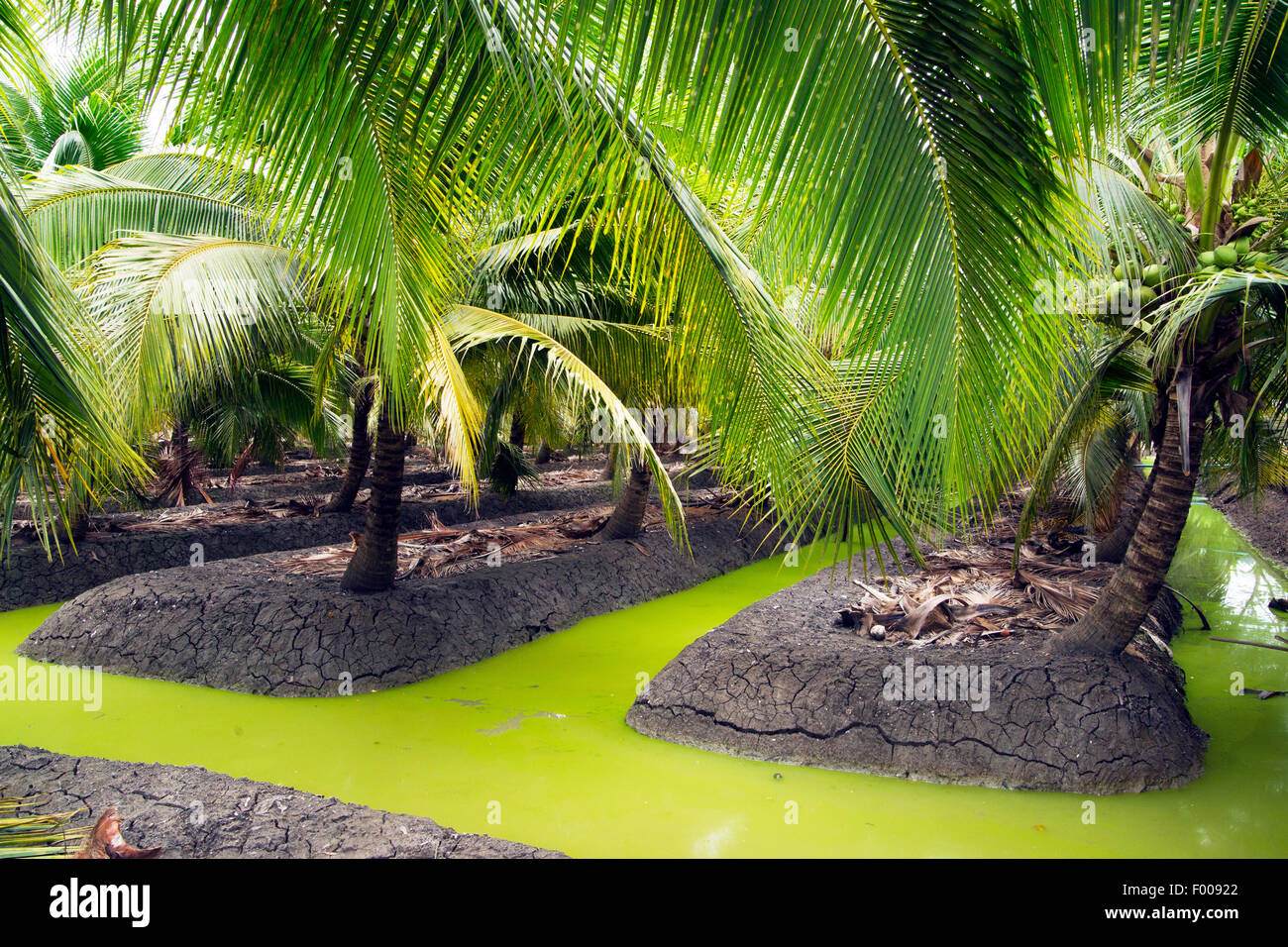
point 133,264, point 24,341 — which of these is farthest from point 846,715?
point 133,264

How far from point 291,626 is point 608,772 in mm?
3220

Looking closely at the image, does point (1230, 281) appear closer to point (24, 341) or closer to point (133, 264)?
point (24, 341)

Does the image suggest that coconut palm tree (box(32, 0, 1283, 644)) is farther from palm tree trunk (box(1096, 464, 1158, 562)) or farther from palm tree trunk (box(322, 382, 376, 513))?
palm tree trunk (box(1096, 464, 1158, 562))

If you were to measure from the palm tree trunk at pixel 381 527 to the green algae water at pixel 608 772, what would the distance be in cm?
143

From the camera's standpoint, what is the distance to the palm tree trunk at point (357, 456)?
28.6 feet

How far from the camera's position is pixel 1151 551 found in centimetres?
A: 536

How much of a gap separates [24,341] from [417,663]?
14.5 ft

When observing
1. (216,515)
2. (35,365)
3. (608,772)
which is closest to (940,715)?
(608,772)

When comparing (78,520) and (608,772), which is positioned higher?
(78,520)

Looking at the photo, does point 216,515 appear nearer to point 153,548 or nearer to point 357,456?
point 153,548

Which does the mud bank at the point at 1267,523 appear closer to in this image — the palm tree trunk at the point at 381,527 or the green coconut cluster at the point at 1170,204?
the green coconut cluster at the point at 1170,204

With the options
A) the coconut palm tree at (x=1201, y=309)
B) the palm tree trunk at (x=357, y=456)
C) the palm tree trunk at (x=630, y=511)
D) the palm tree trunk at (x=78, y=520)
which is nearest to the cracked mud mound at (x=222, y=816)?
the coconut palm tree at (x=1201, y=309)

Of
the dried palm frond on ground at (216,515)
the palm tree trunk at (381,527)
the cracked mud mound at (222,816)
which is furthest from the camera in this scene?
the dried palm frond on ground at (216,515)

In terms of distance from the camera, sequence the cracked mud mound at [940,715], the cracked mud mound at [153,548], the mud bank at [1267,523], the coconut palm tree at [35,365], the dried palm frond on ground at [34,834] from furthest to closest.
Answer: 1. the mud bank at [1267,523]
2. the cracked mud mound at [153,548]
3. the cracked mud mound at [940,715]
4. the coconut palm tree at [35,365]
5. the dried palm frond on ground at [34,834]
